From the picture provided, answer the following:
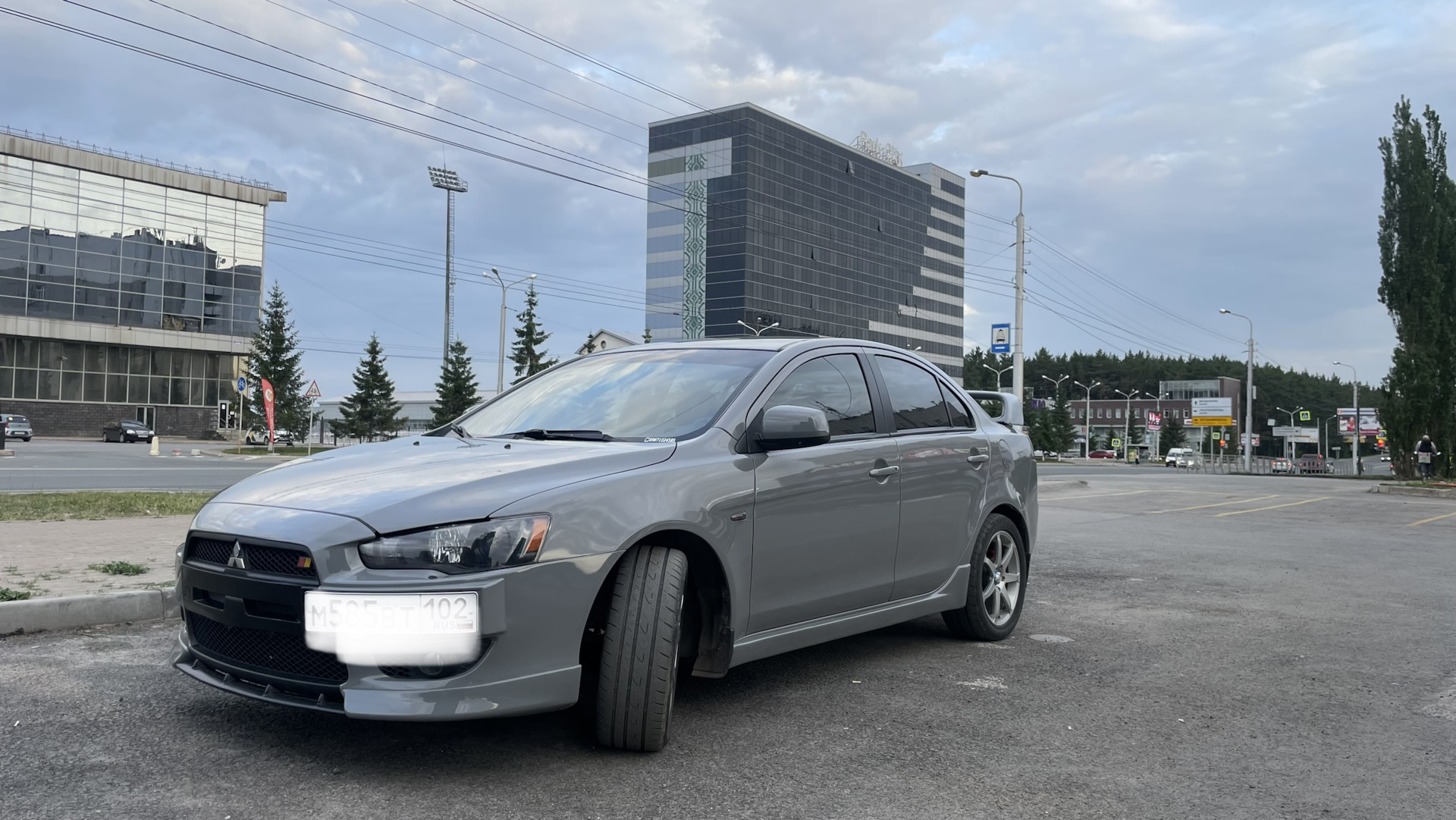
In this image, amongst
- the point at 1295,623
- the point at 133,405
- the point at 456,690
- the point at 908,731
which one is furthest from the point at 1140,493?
the point at 133,405

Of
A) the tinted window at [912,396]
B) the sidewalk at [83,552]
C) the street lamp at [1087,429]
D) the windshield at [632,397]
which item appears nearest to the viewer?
the windshield at [632,397]

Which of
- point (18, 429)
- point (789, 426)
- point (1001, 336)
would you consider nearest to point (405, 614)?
point (789, 426)

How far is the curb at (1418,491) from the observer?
24.8 meters

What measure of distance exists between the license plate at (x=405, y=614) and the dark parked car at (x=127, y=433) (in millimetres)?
58928

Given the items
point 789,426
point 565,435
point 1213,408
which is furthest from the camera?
point 1213,408

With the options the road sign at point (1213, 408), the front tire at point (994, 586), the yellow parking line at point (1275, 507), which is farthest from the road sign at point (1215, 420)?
the front tire at point (994, 586)

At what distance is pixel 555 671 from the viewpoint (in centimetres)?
324

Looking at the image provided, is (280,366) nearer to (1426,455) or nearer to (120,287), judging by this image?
(120,287)

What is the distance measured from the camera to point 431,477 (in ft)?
11.2

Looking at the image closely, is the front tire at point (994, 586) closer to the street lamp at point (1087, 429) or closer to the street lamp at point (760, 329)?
the street lamp at point (760, 329)

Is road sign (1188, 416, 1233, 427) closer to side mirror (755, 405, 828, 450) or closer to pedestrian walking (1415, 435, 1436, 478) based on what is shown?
pedestrian walking (1415, 435, 1436, 478)

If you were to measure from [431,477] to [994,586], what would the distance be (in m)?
3.41

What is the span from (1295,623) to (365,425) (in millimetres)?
53480

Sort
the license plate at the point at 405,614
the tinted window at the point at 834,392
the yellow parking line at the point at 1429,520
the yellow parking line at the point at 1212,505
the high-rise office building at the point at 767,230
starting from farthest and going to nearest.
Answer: the high-rise office building at the point at 767,230, the yellow parking line at the point at 1212,505, the yellow parking line at the point at 1429,520, the tinted window at the point at 834,392, the license plate at the point at 405,614
